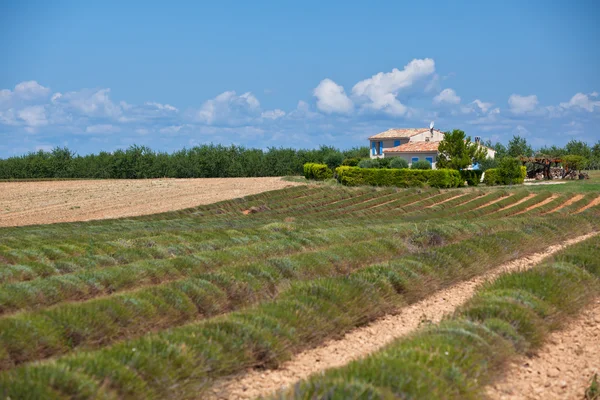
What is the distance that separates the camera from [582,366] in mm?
7359

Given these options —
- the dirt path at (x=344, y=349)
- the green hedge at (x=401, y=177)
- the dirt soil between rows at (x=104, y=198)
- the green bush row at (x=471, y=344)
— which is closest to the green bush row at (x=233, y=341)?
the dirt path at (x=344, y=349)

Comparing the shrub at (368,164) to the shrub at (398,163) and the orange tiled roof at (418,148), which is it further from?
the orange tiled roof at (418,148)

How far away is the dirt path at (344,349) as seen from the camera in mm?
6453

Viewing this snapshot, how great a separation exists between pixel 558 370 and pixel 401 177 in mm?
42483

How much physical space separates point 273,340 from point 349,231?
457 inches

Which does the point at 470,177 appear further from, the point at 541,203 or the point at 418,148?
the point at 541,203

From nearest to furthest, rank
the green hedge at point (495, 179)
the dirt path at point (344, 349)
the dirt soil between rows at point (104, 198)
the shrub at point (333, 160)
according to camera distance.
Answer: the dirt path at point (344, 349) < the dirt soil between rows at point (104, 198) < the green hedge at point (495, 179) < the shrub at point (333, 160)

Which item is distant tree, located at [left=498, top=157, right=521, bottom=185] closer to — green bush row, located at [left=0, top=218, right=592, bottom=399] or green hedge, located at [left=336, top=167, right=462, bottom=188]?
green hedge, located at [left=336, top=167, right=462, bottom=188]

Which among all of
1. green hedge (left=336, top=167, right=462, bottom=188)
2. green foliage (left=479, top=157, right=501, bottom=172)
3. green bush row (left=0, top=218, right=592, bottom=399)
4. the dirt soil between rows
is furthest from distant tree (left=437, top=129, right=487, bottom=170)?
green bush row (left=0, top=218, right=592, bottom=399)

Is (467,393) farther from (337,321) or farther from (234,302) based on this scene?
(234,302)

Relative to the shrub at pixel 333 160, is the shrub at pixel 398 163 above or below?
below

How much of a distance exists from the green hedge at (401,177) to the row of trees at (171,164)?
865 inches

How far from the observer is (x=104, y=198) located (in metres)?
42.9

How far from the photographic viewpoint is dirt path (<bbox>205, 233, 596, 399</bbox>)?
6453 millimetres
